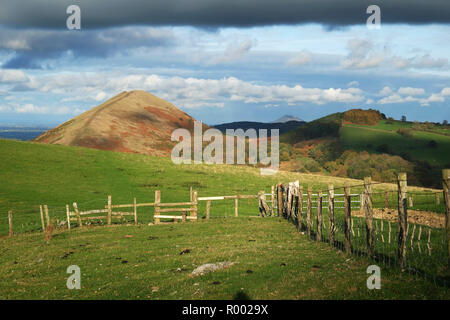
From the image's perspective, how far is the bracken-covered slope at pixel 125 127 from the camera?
417ft

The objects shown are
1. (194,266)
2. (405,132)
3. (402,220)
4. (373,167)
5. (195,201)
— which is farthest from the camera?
(405,132)

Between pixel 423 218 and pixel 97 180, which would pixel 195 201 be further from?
pixel 97 180

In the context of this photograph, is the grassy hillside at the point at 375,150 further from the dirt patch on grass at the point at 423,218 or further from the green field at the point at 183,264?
the green field at the point at 183,264

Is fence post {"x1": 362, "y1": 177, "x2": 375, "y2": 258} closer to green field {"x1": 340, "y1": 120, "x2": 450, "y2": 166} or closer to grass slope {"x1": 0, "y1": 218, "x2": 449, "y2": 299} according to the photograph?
grass slope {"x1": 0, "y1": 218, "x2": 449, "y2": 299}

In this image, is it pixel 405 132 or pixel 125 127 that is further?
pixel 405 132

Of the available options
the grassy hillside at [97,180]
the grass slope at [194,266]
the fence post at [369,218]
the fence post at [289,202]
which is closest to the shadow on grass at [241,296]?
the grass slope at [194,266]

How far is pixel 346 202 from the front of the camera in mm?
14781

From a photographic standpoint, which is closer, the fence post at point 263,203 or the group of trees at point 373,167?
the fence post at point 263,203

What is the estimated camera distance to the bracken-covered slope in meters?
127

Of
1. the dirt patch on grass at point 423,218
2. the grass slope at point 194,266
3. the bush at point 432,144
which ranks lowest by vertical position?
the dirt patch on grass at point 423,218

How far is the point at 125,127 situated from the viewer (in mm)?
149375

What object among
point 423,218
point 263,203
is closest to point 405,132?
point 263,203

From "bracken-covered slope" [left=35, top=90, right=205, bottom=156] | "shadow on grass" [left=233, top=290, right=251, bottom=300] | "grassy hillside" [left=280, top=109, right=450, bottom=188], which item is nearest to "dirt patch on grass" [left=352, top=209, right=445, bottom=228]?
"shadow on grass" [left=233, top=290, right=251, bottom=300]

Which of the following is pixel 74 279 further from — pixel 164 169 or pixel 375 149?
pixel 375 149
